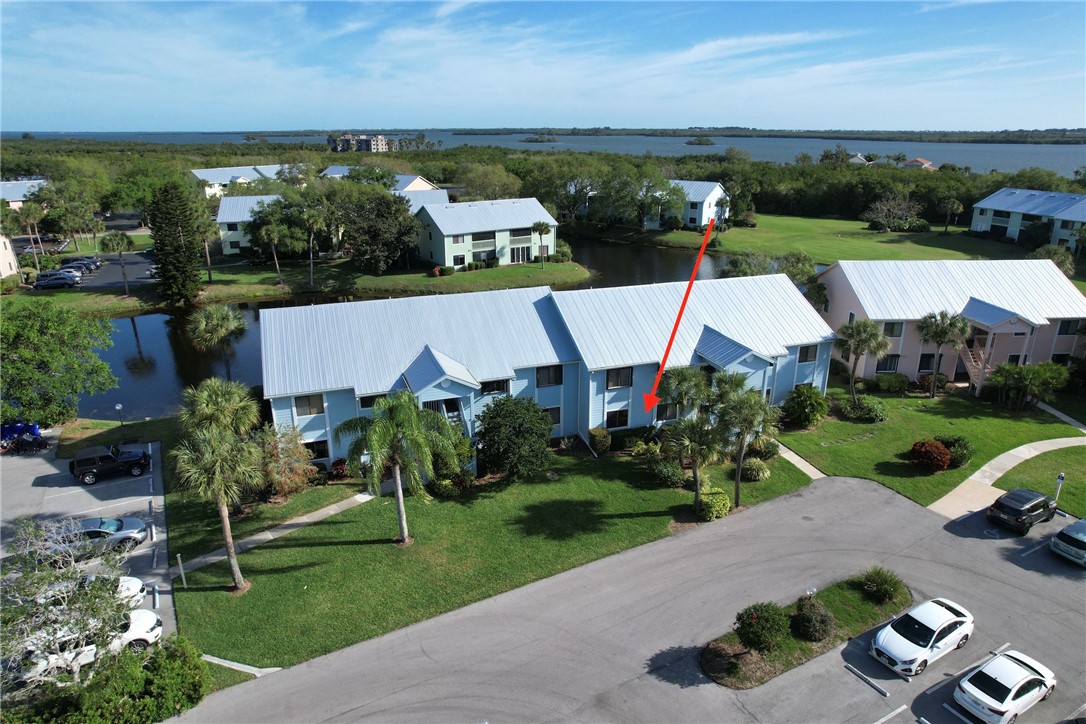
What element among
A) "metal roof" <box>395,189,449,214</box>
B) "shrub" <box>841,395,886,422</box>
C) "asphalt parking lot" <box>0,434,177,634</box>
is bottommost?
"asphalt parking lot" <box>0,434,177,634</box>

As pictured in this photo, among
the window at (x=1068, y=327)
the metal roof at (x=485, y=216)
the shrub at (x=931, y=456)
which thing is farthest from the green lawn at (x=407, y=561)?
the metal roof at (x=485, y=216)

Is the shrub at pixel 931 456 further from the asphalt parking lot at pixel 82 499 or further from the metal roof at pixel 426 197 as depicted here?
the metal roof at pixel 426 197

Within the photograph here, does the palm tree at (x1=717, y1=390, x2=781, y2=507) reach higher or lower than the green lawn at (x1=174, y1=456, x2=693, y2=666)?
higher

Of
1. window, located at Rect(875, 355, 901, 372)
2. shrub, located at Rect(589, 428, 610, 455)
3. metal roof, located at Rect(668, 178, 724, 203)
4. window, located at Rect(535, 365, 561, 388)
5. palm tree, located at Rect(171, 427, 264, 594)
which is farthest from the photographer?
metal roof, located at Rect(668, 178, 724, 203)

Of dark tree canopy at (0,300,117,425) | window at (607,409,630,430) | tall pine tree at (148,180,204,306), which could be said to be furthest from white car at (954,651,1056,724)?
tall pine tree at (148,180,204,306)

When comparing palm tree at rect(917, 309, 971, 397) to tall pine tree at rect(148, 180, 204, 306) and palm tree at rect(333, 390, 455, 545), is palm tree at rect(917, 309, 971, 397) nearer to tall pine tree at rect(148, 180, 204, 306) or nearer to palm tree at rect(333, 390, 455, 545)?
palm tree at rect(333, 390, 455, 545)

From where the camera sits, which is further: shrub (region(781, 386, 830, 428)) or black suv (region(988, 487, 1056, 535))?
shrub (region(781, 386, 830, 428))

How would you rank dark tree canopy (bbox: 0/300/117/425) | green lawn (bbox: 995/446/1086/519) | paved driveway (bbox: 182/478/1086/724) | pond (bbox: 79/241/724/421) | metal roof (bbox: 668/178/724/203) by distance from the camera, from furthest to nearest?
1. metal roof (bbox: 668/178/724/203)
2. pond (bbox: 79/241/724/421)
3. dark tree canopy (bbox: 0/300/117/425)
4. green lawn (bbox: 995/446/1086/519)
5. paved driveway (bbox: 182/478/1086/724)
